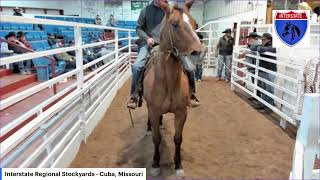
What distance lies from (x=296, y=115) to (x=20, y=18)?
4.27 metres

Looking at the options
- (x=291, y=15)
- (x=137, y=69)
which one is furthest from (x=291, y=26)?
(x=137, y=69)

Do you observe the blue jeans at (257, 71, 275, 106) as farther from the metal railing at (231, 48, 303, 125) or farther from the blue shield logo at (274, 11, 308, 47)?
the blue shield logo at (274, 11, 308, 47)

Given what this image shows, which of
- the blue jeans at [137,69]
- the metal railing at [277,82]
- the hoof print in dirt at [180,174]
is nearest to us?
the hoof print in dirt at [180,174]

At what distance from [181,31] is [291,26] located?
125 inches

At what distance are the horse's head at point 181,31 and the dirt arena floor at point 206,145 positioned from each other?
1.56 m

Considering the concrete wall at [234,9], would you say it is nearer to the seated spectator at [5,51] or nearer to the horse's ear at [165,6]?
the seated spectator at [5,51]

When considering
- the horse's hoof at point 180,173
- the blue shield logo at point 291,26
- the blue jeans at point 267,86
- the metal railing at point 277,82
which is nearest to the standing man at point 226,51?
the metal railing at point 277,82

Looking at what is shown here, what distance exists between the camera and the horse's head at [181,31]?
9.26ft

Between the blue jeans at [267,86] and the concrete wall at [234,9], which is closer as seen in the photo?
the blue jeans at [267,86]

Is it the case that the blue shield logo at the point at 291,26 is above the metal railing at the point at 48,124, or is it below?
above

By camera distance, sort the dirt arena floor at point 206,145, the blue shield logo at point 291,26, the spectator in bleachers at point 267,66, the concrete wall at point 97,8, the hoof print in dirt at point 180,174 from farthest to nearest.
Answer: the concrete wall at point 97,8
the spectator in bleachers at point 267,66
the blue shield logo at point 291,26
the dirt arena floor at point 206,145
the hoof print in dirt at point 180,174


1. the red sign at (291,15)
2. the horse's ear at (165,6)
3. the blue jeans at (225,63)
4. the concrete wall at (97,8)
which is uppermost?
the concrete wall at (97,8)

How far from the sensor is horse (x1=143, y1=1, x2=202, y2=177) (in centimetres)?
286

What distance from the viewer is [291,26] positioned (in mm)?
5273
